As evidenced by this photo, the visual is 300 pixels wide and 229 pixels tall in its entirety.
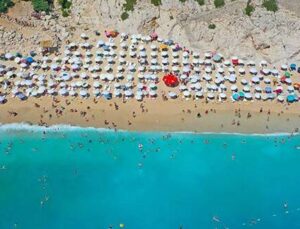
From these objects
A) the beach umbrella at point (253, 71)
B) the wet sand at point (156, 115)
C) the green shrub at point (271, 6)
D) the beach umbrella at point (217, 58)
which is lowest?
the wet sand at point (156, 115)

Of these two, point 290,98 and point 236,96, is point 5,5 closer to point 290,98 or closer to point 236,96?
point 236,96

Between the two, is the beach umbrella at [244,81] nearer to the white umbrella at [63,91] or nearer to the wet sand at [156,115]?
the wet sand at [156,115]

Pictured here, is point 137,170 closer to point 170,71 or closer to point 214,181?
point 214,181

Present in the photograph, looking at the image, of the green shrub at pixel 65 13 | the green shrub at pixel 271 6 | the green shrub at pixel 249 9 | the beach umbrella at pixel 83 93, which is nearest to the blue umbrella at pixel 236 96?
the green shrub at pixel 249 9

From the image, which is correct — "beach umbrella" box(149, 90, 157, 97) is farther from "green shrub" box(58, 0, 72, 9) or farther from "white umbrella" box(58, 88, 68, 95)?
"green shrub" box(58, 0, 72, 9)

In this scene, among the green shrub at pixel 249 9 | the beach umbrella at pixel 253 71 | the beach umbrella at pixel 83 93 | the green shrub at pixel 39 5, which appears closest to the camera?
the beach umbrella at pixel 83 93

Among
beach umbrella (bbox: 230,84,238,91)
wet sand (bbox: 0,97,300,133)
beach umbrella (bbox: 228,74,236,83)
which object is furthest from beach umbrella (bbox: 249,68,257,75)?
wet sand (bbox: 0,97,300,133)
